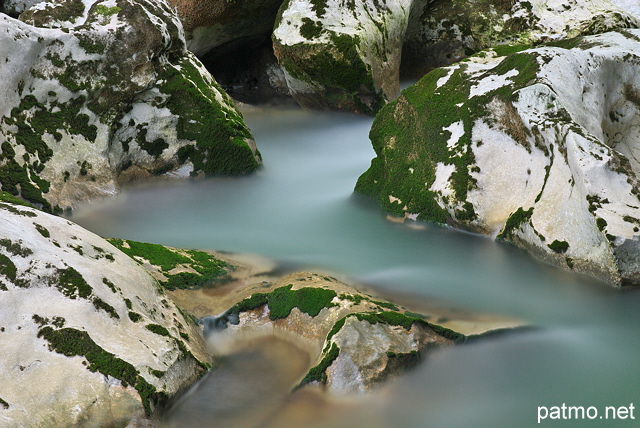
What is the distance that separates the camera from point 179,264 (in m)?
6.07

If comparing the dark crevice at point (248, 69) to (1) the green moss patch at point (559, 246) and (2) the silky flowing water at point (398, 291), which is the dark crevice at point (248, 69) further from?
(1) the green moss patch at point (559, 246)

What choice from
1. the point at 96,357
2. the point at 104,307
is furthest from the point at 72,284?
the point at 96,357

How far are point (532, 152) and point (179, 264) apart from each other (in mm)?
3524

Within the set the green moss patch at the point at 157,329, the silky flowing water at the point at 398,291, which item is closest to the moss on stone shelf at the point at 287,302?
the silky flowing water at the point at 398,291

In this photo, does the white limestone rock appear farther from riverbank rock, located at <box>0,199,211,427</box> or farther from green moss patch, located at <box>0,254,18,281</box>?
green moss patch, located at <box>0,254,18,281</box>

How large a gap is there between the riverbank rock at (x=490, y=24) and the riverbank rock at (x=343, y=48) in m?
1.30

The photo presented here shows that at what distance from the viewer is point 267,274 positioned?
6.29 m

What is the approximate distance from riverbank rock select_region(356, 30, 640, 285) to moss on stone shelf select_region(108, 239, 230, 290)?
2402 mm

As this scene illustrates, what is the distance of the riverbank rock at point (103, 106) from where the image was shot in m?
7.91

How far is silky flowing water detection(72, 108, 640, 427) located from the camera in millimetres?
4406

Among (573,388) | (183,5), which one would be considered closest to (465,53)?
(183,5)

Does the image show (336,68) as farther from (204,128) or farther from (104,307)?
(104,307)

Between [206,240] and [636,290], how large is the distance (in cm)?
412

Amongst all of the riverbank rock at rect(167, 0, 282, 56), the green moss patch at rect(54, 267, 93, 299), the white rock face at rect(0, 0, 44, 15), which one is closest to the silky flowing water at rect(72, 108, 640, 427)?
the green moss patch at rect(54, 267, 93, 299)
